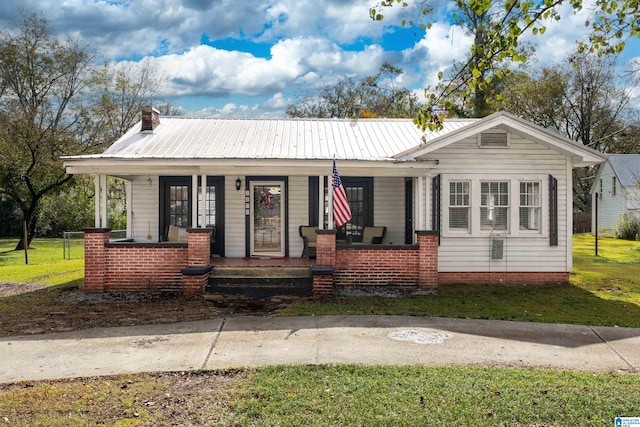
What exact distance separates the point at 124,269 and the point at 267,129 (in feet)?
18.8

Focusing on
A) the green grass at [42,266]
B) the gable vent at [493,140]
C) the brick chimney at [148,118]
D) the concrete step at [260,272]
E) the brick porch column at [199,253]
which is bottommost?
the green grass at [42,266]

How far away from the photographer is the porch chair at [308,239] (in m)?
12.7

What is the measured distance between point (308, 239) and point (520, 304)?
548 cm

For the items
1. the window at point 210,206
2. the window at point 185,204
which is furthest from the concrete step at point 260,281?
the window at point 210,206

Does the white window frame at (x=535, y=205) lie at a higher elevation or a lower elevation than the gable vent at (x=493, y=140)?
lower

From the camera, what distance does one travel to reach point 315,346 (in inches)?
259

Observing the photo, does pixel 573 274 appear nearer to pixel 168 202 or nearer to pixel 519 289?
pixel 519 289

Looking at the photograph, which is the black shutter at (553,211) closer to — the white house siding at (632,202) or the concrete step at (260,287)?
the concrete step at (260,287)

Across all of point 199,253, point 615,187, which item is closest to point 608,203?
point 615,187

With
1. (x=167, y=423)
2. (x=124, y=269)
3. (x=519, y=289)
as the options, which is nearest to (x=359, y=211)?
(x=519, y=289)

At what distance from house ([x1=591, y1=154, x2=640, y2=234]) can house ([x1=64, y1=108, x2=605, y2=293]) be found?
20.2 meters

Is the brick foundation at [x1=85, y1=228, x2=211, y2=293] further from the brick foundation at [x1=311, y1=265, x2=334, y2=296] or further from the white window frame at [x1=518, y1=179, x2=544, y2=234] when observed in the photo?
the white window frame at [x1=518, y1=179, x2=544, y2=234]

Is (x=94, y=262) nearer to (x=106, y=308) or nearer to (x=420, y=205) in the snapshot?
(x=106, y=308)

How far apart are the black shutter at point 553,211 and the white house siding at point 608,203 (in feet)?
70.6
